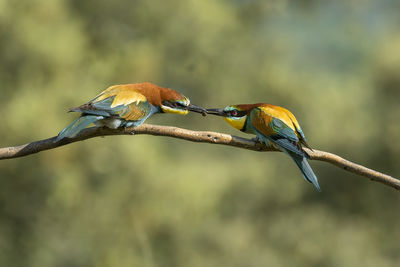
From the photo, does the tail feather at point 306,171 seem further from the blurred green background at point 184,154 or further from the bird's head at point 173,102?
the blurred green background at point 184,154

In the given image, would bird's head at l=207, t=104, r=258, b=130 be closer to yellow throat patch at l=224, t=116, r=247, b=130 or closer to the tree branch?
yellow throat patch at l=224, t=116, r=247, b=130

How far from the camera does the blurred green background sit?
23.2 feet

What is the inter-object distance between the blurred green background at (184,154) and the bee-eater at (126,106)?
3558mm

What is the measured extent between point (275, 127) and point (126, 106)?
2.66ft

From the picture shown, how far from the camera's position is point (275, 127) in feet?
10.7

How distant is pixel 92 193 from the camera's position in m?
7.24

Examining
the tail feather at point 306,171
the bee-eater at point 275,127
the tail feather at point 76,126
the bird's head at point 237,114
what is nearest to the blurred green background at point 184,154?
the bird's head at point 237,114

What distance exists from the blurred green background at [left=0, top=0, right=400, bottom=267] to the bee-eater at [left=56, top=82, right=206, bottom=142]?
11.7 ft

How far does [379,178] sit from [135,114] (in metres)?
1.21

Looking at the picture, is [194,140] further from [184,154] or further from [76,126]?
[184,154]

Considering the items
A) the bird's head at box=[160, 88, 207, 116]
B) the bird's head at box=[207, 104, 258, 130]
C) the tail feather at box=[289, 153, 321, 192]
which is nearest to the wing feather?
the bird's head at box=[160, 88, 207, 116]

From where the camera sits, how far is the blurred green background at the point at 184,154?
7.07 m

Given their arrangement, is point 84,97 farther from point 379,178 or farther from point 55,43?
point 379,178

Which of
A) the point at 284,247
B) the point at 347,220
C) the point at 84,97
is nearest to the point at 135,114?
the point at 84,97
